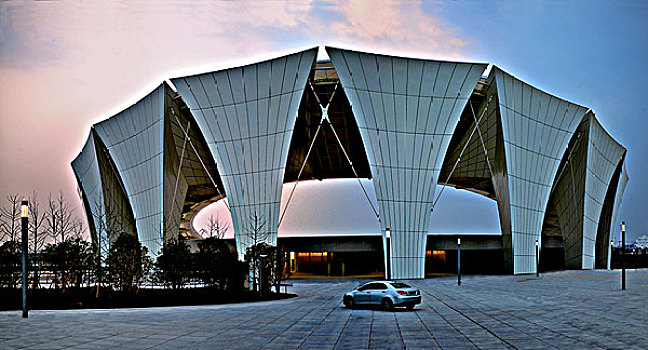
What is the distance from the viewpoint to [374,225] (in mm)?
50969

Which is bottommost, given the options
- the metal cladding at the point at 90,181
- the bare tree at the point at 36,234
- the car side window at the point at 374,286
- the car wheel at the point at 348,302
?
the car wheel at the point at 348,302

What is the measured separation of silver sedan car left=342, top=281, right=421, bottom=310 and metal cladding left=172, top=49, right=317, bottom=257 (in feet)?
67.0

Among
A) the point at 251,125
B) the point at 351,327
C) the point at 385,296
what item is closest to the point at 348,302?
the point at 385,296

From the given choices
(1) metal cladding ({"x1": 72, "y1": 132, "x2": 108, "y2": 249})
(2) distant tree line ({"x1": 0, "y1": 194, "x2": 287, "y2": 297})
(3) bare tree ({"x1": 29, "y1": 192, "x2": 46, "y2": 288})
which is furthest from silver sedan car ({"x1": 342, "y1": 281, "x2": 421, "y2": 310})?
(1) metal cladding ({"x1": 72, "y1": 132, "x2": 108, "y2": 249})

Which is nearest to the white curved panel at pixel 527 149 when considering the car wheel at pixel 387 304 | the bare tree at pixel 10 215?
the car wheel at pixel 387 304

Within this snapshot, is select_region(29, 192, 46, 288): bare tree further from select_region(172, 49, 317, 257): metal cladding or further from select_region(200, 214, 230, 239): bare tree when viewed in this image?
select_region(172, 49, 317, 257): metal cladding

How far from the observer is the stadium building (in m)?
42.8

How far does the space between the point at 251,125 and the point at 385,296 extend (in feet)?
78.3

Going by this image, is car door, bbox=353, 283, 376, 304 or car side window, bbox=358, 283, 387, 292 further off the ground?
car side window, bbox=358, 283, 387, 292

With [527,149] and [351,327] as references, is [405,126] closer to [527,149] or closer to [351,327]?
[527,149]

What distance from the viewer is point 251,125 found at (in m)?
44.1

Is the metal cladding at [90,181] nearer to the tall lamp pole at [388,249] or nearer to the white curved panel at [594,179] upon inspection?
the tall lamp pole at [388,249]

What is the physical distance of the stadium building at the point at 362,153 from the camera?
42.8 m

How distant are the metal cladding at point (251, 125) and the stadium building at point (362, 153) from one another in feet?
0.27
